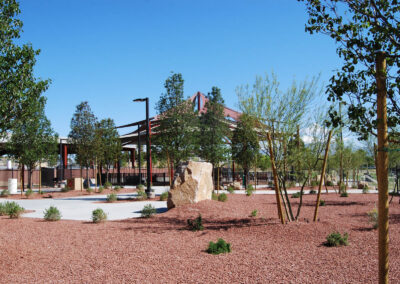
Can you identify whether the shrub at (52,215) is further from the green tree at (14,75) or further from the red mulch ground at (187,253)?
the green tree at (14,75)

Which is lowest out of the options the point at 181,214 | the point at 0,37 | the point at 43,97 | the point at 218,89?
the point at 181,214

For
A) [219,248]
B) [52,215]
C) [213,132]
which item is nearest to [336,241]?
[219,248]

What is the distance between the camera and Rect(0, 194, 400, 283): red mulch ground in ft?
17.8

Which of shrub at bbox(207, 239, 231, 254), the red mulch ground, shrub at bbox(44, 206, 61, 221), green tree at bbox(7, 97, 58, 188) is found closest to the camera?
the red mulch ground

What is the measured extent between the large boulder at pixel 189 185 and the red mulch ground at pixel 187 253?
2.77 m

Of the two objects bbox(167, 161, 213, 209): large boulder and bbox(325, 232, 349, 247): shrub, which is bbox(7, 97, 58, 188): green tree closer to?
bbox(167, 161, 213, 209): large boulder

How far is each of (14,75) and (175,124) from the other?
14048 mm

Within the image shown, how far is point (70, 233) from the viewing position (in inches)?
362

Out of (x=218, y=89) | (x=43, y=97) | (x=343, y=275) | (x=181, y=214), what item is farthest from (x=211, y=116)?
(x=343, y=275)

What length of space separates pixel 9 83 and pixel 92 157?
23385 millimetres

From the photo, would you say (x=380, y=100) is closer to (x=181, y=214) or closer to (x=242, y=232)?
(x=242, y=232)

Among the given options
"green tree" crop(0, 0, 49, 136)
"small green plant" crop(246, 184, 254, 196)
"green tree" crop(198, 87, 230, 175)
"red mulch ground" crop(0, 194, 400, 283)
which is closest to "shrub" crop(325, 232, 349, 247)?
"red mulch ground" crop(0, 194, 400, 283)

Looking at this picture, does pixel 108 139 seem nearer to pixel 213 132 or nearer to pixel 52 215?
pixel 213 132

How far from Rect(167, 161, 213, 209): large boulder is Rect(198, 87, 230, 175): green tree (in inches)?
399
